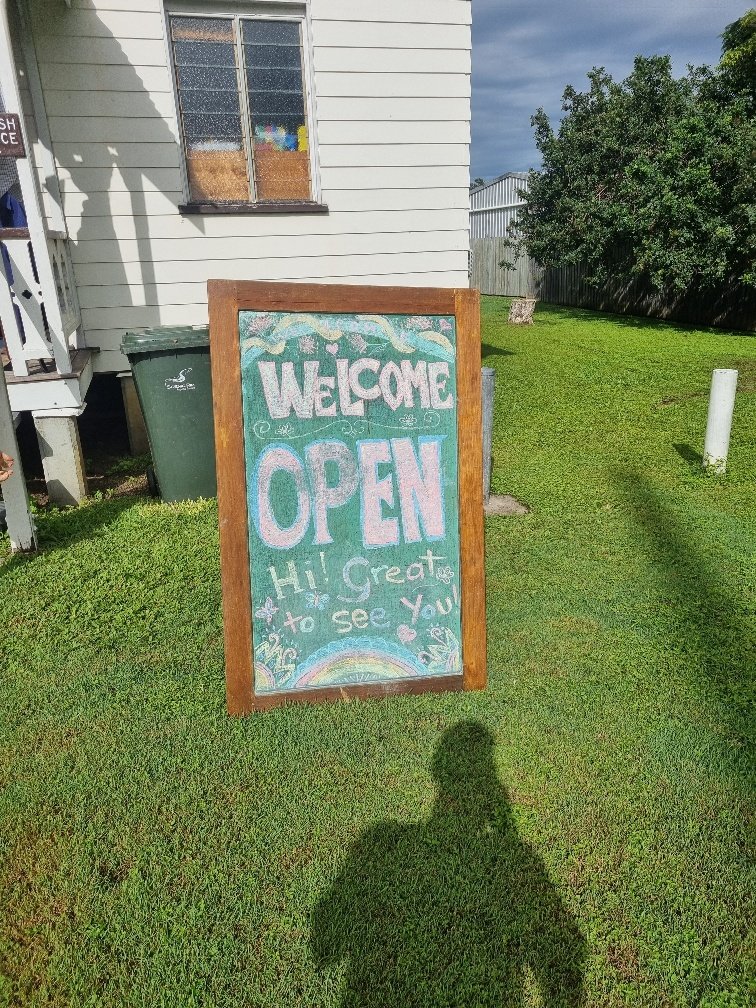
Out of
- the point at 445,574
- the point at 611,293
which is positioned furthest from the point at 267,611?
the point at 611,293

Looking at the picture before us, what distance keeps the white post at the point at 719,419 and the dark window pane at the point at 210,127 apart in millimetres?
4693

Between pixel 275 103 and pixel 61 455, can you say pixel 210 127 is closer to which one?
pixel 275 103

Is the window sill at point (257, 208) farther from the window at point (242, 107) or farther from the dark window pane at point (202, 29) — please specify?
the dark window pane at point (202, 29)

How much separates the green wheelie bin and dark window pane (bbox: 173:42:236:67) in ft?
8.88

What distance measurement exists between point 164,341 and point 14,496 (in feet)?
4.78

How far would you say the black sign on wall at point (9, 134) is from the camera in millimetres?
4133

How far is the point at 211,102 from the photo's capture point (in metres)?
6.17

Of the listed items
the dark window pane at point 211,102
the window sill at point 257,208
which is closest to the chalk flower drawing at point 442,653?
the window sill at point 257,208

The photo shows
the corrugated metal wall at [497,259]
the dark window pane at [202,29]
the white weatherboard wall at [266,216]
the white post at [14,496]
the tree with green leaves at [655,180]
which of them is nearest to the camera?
the white post at [14,496]

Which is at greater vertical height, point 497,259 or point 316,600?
point 497,259

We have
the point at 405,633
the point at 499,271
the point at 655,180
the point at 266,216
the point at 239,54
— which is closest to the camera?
the point at 405,633

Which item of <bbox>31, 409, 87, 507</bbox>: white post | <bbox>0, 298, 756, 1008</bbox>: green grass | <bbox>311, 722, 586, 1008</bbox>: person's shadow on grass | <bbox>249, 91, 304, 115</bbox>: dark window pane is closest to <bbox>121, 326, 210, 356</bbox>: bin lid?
<bbox>31, 409, 87, 507</bbox>: white post

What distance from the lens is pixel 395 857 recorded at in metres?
2.23

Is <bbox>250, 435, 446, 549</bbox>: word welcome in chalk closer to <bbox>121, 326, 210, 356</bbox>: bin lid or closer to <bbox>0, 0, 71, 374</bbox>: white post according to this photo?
<bbox>121, 326, 210, 356</bbox>: bin lid
